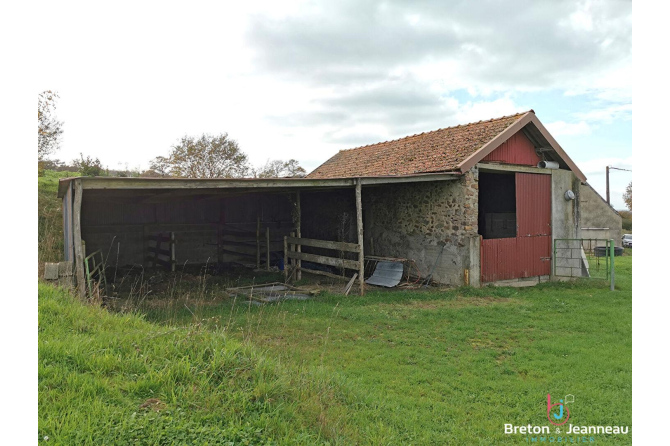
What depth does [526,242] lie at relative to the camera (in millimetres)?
12242

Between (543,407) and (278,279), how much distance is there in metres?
8.63

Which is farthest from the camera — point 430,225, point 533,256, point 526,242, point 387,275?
point 533,256

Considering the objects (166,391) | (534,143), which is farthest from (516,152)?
(166,391)

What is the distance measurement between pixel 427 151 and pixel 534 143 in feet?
10.0

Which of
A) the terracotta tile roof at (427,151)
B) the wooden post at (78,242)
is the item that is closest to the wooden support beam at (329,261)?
the terracotta tile roof at (427,151)

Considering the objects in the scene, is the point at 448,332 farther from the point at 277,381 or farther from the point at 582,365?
the point at 277,381

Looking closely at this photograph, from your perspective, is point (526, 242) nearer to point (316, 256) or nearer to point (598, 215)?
point (316, 256)

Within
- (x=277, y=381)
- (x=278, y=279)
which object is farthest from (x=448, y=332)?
(x=278, y=279)

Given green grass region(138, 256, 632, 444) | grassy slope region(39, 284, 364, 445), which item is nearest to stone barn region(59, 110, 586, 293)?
green grass region(138, 256, 632, 444)

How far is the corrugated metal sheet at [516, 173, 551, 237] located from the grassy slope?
959 centimetres

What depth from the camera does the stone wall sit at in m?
10.9

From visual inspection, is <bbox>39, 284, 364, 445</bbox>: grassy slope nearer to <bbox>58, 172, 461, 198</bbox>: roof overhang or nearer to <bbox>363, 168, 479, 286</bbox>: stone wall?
<bbox>58, 172, 461, 198</bbox>: roof overhang

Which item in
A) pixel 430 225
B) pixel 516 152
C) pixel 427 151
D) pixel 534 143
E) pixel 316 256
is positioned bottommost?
pixel 316 256

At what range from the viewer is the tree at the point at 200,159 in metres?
25.0
